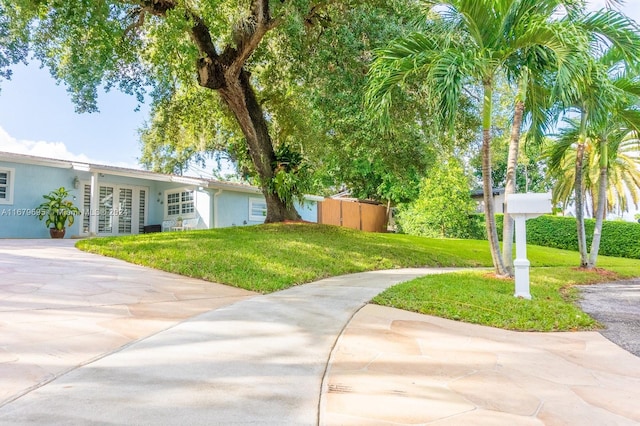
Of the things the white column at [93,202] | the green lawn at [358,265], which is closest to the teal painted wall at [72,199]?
the white column at [93,202]

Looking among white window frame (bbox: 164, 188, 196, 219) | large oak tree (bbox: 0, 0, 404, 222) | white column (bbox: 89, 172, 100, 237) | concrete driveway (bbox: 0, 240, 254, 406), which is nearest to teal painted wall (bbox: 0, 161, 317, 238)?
white window frame (bbox: 164, 188, 196, 219)

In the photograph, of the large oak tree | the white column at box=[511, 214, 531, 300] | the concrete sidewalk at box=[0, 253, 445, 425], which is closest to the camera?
the concrete sidewalk at box=[0, 253, 445, 425]

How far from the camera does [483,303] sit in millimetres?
5223

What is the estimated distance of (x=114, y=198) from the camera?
15.4 metres

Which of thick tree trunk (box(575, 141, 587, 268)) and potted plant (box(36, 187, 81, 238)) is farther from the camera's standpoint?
potted plant (box(36, 187, 81, 238))

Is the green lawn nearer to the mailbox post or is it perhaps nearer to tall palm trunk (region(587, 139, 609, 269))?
the mailbox post

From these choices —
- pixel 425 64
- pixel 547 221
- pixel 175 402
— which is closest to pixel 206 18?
pixel 425 64

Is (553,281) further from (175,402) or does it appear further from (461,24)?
(175,402)

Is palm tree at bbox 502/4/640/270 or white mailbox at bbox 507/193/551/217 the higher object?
palm tree at bbox 502/4/640/270

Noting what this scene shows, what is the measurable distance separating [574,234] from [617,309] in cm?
1476

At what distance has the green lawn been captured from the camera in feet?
16.4

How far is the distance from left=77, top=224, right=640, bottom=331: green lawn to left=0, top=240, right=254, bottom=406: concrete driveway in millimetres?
799

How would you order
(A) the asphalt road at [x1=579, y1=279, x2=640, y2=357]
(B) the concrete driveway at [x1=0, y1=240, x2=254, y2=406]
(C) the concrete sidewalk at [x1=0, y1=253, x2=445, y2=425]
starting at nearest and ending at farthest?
(C) the concrete sidewalk at [x1=0, y1=253, x2=445, y2=425]
(B) the concrete driveway at [x1=0, y1=240, x2=254, y2=406]
(A) the asphalt road at [x1=579, y1=279, x2=640, y2=357]

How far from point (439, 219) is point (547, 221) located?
5268mm
